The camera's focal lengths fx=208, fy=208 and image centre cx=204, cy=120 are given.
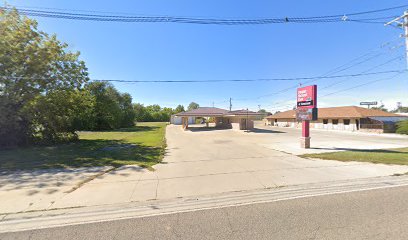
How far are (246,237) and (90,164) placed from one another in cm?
802

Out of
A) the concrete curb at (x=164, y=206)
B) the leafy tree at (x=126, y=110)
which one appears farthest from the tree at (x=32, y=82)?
the leafy tree at (x=126, y=110)

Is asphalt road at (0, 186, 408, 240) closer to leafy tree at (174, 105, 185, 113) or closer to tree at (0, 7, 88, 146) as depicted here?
tree at (0, 7, 88, 146)

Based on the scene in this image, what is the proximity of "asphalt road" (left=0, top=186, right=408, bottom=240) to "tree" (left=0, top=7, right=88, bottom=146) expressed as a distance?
45.3 ft

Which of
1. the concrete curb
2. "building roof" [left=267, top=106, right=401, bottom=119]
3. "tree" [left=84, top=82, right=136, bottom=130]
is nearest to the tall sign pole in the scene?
the concrete curb

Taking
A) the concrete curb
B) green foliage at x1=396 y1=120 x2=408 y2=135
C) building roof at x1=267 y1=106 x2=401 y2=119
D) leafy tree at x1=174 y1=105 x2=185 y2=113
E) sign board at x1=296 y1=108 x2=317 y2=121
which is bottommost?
the concrete curb

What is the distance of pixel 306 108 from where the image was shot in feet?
46.5

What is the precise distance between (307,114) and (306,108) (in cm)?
44

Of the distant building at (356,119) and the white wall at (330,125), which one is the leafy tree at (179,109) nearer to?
the white wall at (330,125)

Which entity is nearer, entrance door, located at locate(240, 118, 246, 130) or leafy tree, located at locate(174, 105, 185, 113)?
entrance door, located at locate(240, 118, 246, 130)

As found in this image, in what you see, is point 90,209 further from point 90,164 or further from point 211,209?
point 90,164

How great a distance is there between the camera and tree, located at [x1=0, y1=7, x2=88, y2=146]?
42.9ft

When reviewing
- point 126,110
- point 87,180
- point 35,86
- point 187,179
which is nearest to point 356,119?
point 187,179

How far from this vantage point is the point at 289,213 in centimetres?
417

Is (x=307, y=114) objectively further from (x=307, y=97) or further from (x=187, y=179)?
(x=187, y=179)
